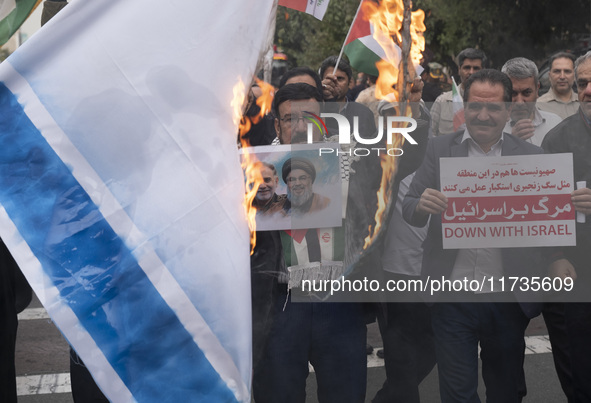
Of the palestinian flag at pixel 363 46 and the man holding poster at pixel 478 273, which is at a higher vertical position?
the palestinian flag at pixel 363 46

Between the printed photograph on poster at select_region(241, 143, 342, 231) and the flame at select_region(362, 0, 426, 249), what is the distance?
0.25m

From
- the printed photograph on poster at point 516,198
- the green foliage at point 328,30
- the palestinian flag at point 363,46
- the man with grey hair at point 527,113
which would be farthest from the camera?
the green foliage at point 328,30

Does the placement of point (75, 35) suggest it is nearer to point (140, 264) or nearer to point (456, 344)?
point (140, 264)

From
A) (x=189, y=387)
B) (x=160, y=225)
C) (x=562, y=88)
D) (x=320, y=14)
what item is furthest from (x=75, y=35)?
(x=562, y=88)

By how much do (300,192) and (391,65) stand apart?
1.11m

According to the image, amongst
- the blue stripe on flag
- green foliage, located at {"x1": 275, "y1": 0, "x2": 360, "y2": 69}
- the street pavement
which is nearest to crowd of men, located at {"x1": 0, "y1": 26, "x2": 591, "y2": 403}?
the blue stripe on flag

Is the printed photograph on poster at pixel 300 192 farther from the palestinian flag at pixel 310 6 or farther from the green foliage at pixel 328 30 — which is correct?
the green foliage at pixel 328 30

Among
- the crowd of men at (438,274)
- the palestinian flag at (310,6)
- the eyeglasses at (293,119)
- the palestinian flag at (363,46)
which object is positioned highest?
the palestinian flag at (310,6)

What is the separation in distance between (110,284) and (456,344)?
176 cm

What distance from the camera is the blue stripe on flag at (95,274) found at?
291cm

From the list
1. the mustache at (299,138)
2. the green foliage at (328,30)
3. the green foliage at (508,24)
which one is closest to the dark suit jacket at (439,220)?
the mustache at (299,138)

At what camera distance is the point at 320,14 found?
5676 mm

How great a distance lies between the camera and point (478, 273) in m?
3.88

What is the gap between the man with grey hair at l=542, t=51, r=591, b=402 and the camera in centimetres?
386
